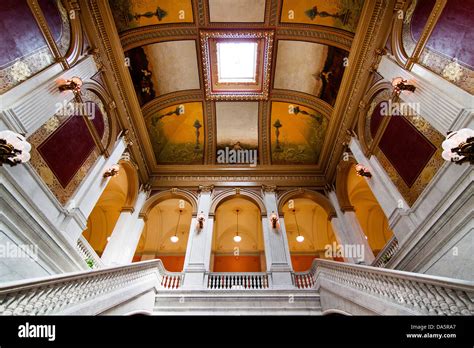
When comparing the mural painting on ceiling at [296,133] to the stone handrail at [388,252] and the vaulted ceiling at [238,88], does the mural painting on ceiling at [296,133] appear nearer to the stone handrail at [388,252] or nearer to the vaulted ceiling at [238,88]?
the vaulted ceiling at [238,88]

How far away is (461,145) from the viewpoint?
3.36m

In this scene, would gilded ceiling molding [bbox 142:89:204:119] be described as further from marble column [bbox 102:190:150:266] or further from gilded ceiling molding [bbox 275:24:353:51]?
gilded ceiling molding [bbox 275:24:353:51]

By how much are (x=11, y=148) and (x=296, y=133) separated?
10.0m

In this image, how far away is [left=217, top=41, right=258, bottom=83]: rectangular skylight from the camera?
9.55 m

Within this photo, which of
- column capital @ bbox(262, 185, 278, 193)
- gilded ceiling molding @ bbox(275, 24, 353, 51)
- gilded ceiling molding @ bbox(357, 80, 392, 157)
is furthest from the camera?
column capital @ bbox(262, 185, 278, 193)

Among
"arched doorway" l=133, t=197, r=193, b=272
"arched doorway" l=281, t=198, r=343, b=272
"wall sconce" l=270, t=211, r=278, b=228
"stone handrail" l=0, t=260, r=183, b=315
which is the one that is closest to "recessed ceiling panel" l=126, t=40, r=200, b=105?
"wall sconce" l=270, t=211, r=278, b=228

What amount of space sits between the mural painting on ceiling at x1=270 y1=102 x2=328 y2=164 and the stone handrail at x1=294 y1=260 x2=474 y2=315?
6.70m

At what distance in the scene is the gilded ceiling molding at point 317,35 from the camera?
8164 millimetres

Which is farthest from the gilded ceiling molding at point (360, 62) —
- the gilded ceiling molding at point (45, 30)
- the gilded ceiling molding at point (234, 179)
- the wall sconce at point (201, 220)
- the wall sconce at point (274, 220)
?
the gilded ceiling molding at point (45, 30)

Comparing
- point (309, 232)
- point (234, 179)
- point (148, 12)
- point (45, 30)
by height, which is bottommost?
point (45, 30)

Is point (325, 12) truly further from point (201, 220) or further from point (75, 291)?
point (75, 291)

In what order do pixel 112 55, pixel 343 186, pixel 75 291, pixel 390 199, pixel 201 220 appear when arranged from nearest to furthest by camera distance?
1. pixel 75 291
2. pixel 390 199
3. pixel 112 55
4. pixel 201 220
5. pixel 343 186

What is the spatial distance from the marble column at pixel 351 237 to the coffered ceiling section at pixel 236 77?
236cm

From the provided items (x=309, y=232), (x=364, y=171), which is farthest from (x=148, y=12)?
(x=309, y=232)
